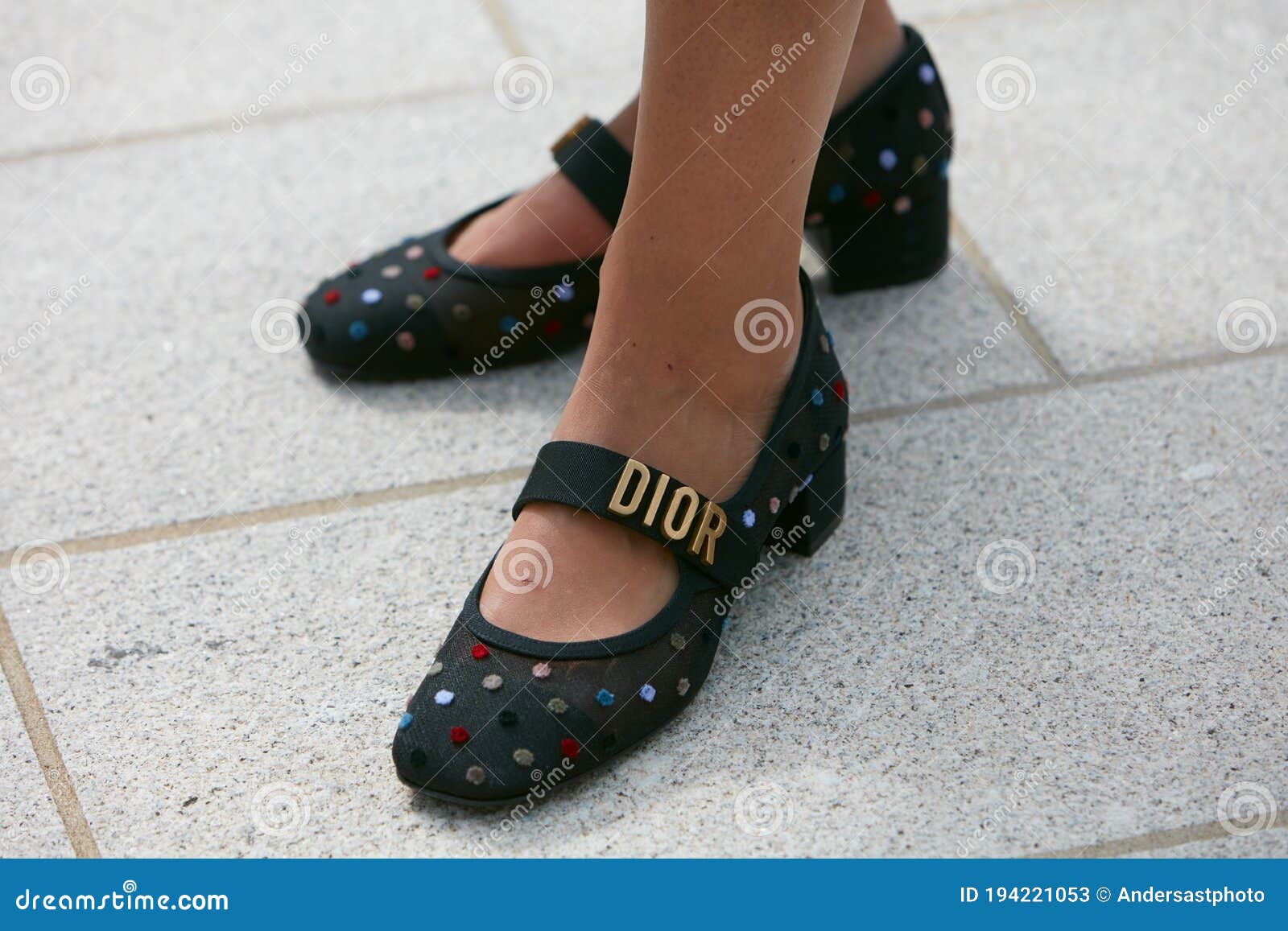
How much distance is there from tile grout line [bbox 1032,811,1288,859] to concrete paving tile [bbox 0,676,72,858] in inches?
35.5

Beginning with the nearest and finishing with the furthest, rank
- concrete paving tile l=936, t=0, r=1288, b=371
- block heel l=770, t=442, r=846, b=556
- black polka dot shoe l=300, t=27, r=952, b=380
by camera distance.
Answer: block heel l=770, t=442, r=846, b=556 → black polka dot shoe l=300, t=27, r=952, b=380 → concrete paving tile l=936, t=0, r=1288, b=371

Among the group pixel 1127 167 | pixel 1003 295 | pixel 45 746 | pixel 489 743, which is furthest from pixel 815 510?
pixel 1127 167

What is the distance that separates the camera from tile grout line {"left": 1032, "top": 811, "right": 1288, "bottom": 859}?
1.12 m

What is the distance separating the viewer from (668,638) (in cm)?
123

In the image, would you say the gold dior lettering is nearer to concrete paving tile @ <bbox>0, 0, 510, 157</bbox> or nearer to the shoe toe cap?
the shoe toe cap

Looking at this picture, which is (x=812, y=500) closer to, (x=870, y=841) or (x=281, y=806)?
(x=870, y=841)

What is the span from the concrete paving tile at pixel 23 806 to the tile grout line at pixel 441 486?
0.88 ft

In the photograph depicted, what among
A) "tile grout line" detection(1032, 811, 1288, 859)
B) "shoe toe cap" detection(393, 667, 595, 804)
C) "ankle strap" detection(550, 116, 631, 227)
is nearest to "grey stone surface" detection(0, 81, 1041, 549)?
"ankle strap" detection(550, 116, 631, 227)

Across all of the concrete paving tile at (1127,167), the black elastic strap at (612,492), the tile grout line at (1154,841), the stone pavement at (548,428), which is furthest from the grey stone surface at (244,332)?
the tile grout line at (1154,841)

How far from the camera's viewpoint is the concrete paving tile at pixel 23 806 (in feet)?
3.86

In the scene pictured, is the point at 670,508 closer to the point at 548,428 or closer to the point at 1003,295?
the point at 548,428

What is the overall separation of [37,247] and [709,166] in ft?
4.08

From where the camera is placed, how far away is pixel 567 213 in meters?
1.63
